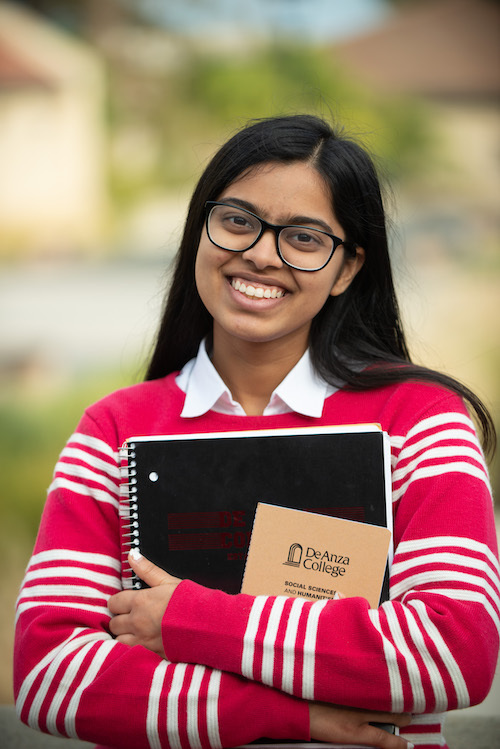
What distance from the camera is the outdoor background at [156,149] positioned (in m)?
A: 4.38

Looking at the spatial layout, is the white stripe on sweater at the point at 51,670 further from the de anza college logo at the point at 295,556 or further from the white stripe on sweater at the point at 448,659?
the white stripe on sweater at the point at 448,659

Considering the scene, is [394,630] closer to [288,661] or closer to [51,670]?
[288,661]

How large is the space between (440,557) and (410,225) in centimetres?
336

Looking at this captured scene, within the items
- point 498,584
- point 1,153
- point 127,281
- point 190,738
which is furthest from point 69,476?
point 1,153

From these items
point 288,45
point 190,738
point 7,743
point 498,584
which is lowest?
point 7,743

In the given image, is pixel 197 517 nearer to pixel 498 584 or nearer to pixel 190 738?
pixel 190 738

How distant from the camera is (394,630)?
4.33 ft

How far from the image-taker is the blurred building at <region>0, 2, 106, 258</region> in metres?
4.57

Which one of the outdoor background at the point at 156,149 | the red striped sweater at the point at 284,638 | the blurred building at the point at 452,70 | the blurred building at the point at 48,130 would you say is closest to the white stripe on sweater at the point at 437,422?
the red striped sweater at the point at 284,638

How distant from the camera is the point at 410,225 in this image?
178 inches

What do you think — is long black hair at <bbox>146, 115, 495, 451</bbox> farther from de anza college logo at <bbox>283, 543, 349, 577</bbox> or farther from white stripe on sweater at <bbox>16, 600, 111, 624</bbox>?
white stripe on sweater at <bbox>16, 600, 111, 624</bbox>

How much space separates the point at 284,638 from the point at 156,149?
3.70 m

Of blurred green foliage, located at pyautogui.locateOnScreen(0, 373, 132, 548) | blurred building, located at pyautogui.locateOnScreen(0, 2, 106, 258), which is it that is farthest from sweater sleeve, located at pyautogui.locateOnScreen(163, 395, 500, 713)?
blurred building, located at pyautogui.locateOnScreen(0, 2, 106, 258)

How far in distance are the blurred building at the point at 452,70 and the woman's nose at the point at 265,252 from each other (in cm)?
320
